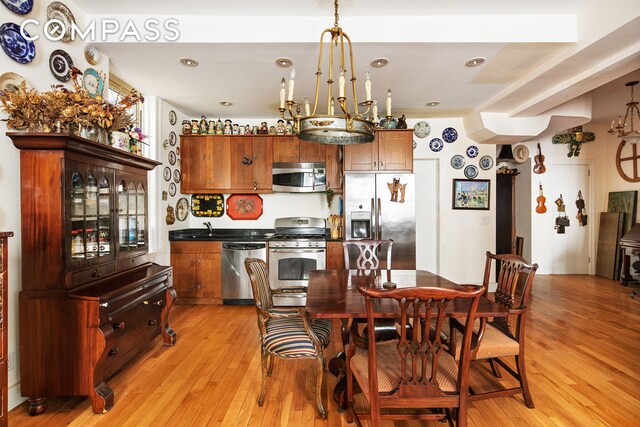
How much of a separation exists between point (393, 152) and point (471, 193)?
5.18 ft

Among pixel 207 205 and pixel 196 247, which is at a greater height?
pixel 207 205

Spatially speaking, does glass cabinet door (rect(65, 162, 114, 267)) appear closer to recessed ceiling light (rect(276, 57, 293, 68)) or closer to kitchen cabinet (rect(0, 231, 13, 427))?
kitchen cabinet (rect(0, 231, 13, 427))

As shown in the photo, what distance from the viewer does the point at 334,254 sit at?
14.1ft

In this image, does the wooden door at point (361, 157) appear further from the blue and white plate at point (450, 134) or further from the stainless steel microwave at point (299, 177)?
the blue and white plate at point (450, 134)

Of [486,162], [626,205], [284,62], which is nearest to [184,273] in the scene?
[284,62]

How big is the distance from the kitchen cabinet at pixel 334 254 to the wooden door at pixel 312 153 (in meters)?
1.20

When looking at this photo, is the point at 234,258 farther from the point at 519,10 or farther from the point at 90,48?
the point at 519,10

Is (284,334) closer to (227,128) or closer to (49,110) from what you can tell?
(49,110)

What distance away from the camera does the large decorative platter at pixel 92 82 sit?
2.65 m

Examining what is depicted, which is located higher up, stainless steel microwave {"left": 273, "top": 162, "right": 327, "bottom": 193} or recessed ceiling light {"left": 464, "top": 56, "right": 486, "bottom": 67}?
recessed ceiling light {"left": 464, "top": 56, "right": 486, "bottom": 67}

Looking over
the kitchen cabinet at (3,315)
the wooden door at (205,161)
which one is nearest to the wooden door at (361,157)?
the wooden door at (205,161)

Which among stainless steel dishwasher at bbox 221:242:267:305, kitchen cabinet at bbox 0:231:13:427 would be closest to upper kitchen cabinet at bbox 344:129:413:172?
stainless steel dishwasher at bbox 221:242:267:305

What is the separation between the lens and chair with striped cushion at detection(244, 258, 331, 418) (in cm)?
201

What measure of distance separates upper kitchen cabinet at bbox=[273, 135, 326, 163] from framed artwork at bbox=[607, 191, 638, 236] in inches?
211
